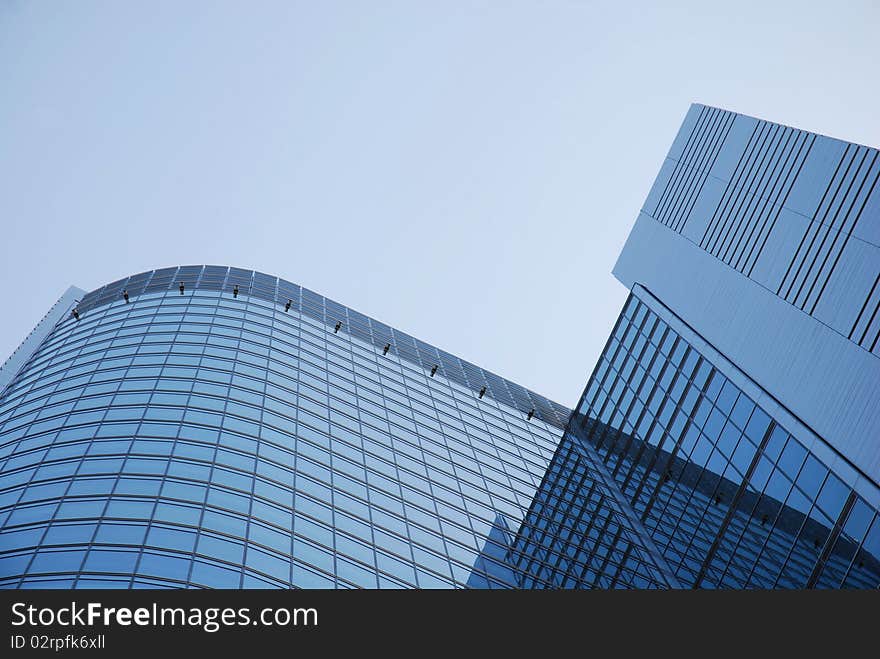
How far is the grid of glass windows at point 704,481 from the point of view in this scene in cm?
2698

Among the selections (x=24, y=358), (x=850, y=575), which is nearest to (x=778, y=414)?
(x=850, y=575)

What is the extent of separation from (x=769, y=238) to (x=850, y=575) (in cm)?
1486

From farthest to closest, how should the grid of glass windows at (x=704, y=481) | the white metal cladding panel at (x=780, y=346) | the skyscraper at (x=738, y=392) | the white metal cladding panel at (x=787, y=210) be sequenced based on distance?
1. the white metal cladding panel at (x=787, y=210)
2. the skyscraper at (x=738, y=392)
3. the grid of glass windows at (x=704, y=481)
4. the white metal cladding panel at (x=780, y=346)

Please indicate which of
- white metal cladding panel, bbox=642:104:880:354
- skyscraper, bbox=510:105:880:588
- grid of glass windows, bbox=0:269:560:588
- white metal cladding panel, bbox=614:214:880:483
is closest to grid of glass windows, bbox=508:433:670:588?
skyscraper, bbox=510:105:880:588

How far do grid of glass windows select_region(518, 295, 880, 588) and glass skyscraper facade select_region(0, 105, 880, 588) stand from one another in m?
0.12

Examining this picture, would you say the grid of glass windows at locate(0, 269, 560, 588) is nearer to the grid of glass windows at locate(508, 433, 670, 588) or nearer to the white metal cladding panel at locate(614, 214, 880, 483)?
the grid of glass windows at locate(508, 433, 670, 588)

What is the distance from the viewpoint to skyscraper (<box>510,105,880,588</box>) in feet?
89.2

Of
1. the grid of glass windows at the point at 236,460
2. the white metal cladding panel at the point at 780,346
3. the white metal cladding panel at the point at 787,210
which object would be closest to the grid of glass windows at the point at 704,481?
the white metal cladding panel at the point at 780,346

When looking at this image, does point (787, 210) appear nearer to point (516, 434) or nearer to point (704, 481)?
point (704, 481)

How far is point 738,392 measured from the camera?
3397 centimetres

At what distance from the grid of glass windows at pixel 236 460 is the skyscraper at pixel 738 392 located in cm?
407

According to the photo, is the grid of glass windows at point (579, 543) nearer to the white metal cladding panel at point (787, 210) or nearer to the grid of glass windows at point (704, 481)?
the grid of glass windows at point (704, 481)

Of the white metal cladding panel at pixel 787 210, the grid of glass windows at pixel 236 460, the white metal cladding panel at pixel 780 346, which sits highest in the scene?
the white metal cladding panel at pixel 787 210

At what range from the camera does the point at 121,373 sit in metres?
34.4
